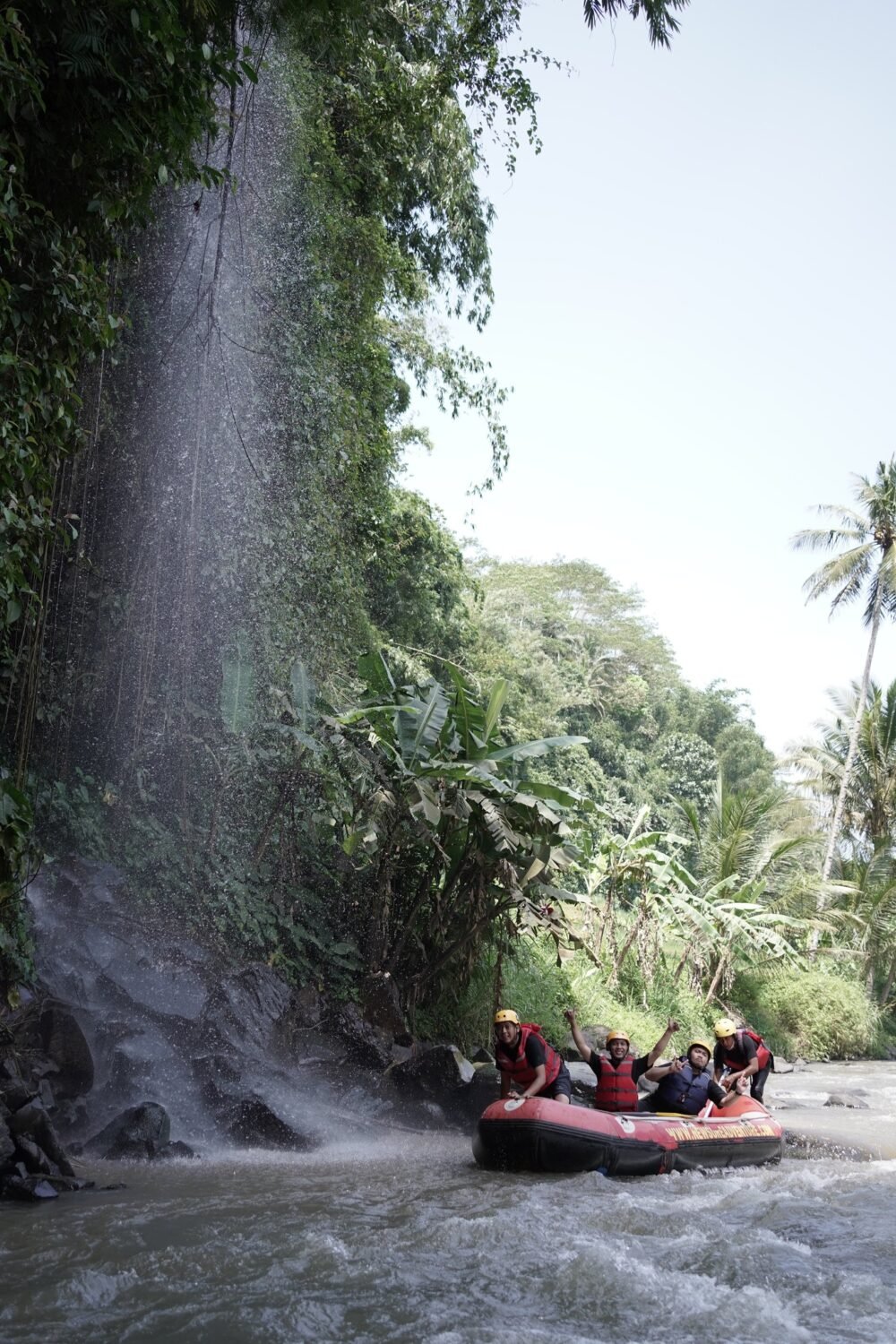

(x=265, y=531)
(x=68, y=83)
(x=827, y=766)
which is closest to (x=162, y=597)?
(x=265, y=531)

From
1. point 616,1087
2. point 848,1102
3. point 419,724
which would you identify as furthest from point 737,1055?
point 848,1102

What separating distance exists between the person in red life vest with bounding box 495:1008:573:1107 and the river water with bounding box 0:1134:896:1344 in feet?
2.73

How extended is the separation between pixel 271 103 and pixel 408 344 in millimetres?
5818

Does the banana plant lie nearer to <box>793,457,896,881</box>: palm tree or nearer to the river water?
the river water

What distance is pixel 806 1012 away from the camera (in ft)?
70.4

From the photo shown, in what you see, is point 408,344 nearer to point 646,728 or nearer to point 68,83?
point 68,83

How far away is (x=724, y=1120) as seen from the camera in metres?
9.31

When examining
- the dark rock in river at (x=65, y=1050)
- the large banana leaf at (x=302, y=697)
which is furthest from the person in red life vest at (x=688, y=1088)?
the dark rock in river at (x=65, y=1050)

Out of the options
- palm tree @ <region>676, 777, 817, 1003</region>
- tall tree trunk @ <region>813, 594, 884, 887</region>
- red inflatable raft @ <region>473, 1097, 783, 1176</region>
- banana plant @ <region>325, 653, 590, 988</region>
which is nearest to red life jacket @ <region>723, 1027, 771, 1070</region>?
red inflatable raft @ <region>473, 1097, 783, 1176</region>

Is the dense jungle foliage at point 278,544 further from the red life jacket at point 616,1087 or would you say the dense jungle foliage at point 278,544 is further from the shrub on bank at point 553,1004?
the red life jacket at point 616,1087

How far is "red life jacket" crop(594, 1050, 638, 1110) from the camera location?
9289 millimetres

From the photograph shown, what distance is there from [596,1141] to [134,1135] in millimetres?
3263

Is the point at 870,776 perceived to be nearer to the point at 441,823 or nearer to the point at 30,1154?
the point at 441,823

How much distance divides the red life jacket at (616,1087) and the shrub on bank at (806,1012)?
38.4ft
